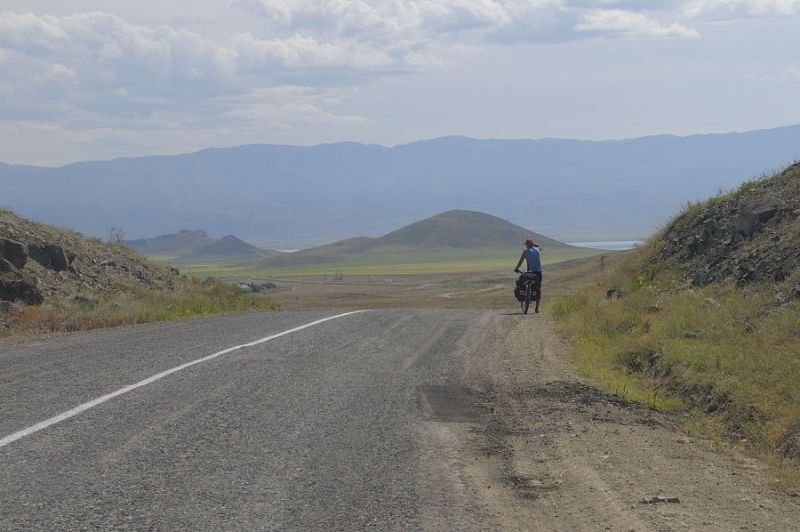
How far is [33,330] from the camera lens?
58.3ft

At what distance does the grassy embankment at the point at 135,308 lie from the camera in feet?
60.7

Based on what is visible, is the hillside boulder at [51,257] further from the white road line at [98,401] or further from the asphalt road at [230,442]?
the white road line at [98,401]

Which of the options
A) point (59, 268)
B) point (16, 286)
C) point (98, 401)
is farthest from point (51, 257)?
point (98, 401)

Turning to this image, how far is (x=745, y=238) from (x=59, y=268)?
16149mm

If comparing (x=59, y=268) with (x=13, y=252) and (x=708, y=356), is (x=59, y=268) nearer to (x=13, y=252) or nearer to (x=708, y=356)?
(x=13, y=252)

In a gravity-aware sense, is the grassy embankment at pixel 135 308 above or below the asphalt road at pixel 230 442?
above

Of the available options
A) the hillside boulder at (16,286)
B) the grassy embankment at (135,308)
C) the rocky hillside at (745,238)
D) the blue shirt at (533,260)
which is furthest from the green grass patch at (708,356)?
the hillside boulder at (16,286)

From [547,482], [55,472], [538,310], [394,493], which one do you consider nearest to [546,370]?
Answer: [547,482]

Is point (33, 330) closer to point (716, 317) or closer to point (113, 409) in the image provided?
point (113, 409)

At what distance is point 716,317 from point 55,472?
406 inches

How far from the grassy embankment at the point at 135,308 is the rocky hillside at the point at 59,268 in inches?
17.4

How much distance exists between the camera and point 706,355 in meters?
12.1

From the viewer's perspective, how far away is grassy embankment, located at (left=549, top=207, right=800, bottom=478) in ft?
31.6

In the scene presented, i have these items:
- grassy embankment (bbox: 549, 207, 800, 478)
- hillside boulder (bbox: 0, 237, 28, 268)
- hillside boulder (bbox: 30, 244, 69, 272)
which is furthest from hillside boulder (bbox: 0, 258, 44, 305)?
grassy embankment (bbox: 549, 207, 800, 478)
